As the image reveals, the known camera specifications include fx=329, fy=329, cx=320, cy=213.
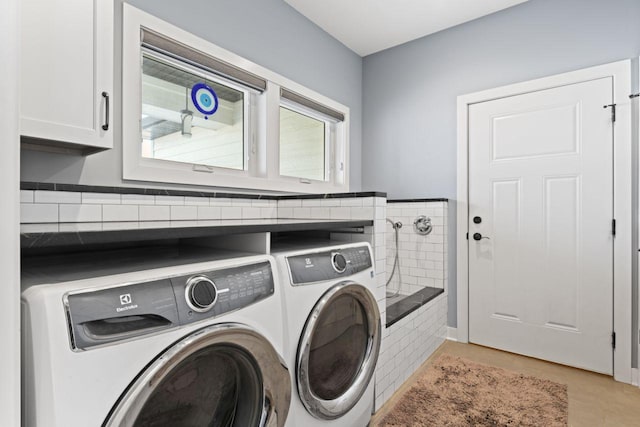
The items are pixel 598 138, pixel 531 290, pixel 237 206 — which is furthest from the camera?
pixel 531 290

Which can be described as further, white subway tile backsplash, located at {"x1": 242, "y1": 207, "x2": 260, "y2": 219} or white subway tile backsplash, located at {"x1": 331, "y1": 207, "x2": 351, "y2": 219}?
white subway tile backsplash, located at {"x1": 242, "y1": 207, "x2": 260, "y2": 219}

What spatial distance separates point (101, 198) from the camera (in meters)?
1.46

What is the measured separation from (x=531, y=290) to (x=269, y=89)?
2.47m

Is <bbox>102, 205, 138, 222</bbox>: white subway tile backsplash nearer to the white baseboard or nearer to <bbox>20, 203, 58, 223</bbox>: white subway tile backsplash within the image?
<bbox>20, 203, 58, 223</bbox>: white subway tile backsplash

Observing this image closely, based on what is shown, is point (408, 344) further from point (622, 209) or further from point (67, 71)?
point (67, 71)

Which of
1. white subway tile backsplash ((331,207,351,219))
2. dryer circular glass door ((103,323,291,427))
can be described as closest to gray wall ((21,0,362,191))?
white subway tile backsplash ((331,207,351,219))

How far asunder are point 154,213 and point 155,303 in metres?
1.02

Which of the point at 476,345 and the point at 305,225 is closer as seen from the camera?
the point at 305,225

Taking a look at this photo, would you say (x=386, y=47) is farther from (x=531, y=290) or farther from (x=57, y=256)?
(x=57, y=256)

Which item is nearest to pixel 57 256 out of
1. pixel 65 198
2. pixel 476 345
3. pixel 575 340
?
pixel 65 198

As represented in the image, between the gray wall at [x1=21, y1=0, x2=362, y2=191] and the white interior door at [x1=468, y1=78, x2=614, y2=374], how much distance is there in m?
1.20

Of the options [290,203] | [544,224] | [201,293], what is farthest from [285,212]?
[544,224]

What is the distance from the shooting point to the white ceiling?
8.32 ft

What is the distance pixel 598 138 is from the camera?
2238 millimetres
